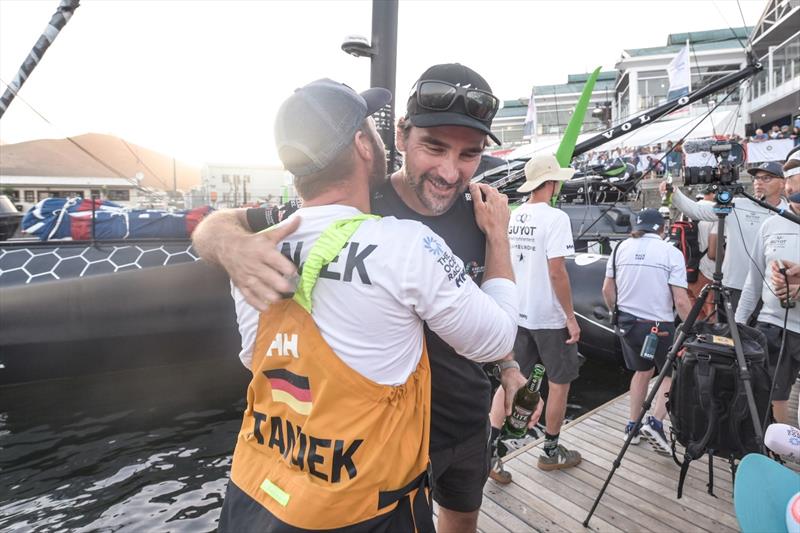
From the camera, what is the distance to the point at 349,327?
112cm

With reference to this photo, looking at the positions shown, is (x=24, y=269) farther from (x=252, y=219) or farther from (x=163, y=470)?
(x=252, y=219)

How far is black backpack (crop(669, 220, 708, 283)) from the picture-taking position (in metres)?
6.07

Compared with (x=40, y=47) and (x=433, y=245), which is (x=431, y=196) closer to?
(x=433, y=245)

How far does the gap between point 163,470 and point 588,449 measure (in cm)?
435

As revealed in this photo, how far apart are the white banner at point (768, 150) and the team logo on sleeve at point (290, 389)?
16.8m

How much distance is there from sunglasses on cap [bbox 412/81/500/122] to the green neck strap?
2.44 feet

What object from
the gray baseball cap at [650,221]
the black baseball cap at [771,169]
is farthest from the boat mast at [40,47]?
the black baseball cap at [771,169]

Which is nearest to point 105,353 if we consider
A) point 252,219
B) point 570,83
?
point 252,219

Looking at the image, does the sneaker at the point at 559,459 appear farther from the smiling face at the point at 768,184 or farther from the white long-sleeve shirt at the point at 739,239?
the smiling face at the point at 768,184

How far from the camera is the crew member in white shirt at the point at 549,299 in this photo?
3.45m

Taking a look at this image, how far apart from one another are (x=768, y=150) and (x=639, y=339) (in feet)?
46.6

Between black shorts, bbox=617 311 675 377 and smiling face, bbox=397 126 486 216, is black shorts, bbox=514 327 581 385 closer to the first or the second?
black shorts, bbox=617 311 675 377

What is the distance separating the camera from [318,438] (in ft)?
3.62

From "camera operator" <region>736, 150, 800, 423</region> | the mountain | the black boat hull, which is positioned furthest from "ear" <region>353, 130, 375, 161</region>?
the mountain
